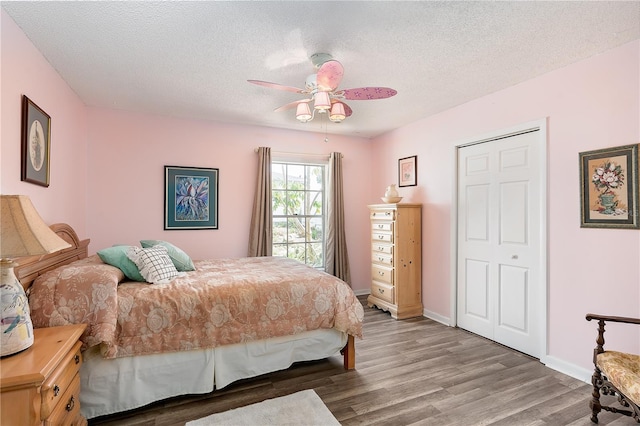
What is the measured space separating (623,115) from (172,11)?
129 inches

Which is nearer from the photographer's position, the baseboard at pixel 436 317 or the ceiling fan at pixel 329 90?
the ceiling fan at pixel 329 90

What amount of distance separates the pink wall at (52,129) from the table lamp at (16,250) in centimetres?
84

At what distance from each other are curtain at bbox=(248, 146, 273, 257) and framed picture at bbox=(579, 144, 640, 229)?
347 cm

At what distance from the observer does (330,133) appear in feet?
16.6

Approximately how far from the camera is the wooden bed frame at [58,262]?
74.5 inches

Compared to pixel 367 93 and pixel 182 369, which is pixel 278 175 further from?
pixel 182 369

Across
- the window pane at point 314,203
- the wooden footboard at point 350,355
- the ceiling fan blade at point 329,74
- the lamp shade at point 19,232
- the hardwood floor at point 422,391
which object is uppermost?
the ceiling fan blade at point 329,74

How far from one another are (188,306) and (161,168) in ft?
8.13

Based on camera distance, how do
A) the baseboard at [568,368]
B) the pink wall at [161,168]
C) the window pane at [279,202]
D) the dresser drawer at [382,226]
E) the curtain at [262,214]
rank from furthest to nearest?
the window pane at [279,202], the curtain at [262,214], the dresser drawer at [382,226], the pink wall at [161,168], the baseboard at [568,368]

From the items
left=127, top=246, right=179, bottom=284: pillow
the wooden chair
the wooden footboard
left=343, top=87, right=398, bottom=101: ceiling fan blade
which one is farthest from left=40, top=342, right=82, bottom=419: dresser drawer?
the wooden chair

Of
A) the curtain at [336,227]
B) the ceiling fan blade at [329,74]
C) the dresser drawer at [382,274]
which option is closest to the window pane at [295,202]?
the curtain at [336,227]

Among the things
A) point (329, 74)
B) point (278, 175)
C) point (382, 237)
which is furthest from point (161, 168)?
point (382, 237)

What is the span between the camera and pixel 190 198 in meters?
4.20

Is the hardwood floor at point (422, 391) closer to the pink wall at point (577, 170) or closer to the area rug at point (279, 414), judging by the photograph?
the area rug at point (279, 414)
